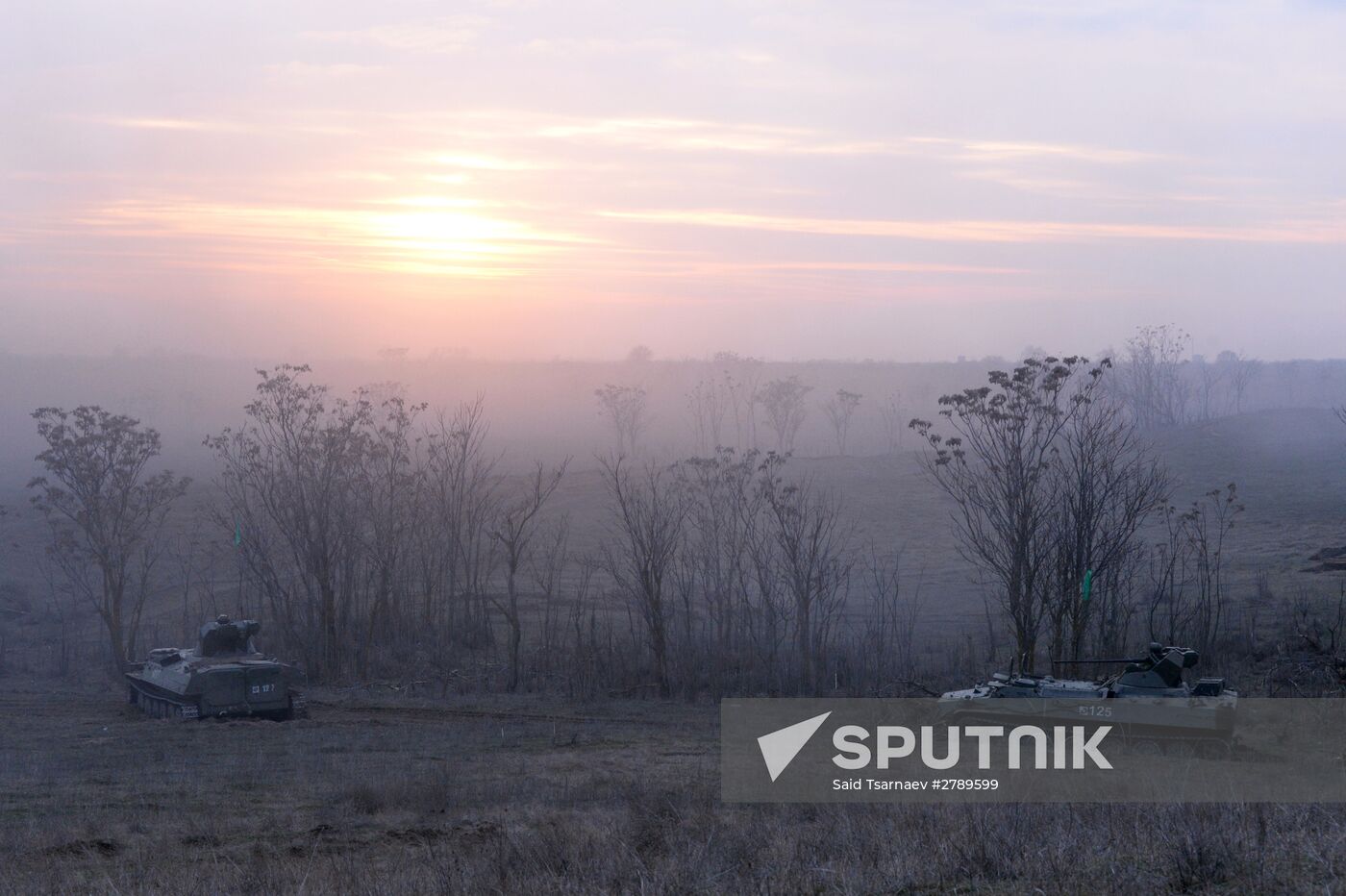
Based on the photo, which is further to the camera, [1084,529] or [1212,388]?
[1212,388]

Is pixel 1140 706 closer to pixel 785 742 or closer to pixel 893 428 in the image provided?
pixel 785 742

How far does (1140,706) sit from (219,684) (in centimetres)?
1812

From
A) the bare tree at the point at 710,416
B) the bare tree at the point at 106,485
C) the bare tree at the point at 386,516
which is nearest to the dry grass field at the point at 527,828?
the bare tree at the point at 386,516

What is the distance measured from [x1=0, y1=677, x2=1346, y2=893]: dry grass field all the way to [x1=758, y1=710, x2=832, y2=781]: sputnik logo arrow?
0.89 metres

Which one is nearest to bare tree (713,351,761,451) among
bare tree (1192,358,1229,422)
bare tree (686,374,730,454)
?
bare tree (686,374,730,454)

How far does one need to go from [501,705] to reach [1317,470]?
5022cm

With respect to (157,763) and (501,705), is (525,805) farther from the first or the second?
(501,705)

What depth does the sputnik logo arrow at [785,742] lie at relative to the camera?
15372mm

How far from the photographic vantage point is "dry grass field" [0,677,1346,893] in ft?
23.8

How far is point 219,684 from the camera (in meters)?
23.9

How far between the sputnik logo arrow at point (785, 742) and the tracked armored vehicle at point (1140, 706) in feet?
8.16

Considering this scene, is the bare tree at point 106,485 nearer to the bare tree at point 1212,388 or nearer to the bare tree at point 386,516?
the bare tree at point 386,516

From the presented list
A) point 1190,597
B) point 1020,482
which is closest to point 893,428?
point 1190,597

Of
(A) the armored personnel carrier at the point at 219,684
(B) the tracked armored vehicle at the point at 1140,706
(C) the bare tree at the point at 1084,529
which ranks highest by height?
(C) the bare tree at the point at 1084,529
